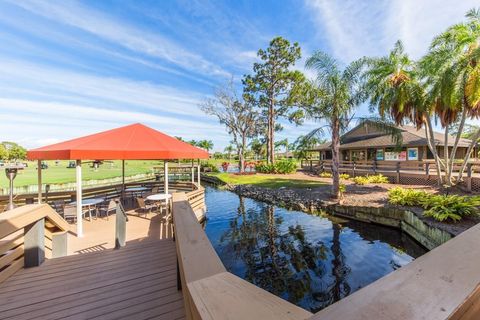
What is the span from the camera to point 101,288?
3020mm

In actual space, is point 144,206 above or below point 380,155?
below

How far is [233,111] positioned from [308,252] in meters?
23.8

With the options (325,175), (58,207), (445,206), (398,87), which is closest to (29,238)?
(58,207)

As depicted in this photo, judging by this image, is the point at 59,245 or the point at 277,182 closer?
the point at 59,245

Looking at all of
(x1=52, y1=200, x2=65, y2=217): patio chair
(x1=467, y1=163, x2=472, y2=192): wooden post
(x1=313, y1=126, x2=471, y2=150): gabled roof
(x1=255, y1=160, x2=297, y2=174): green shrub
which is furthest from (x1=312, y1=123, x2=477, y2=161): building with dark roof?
(x1=52, y1=200, x2=65, y2=217): patio chair

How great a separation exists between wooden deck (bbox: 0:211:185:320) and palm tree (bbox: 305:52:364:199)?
10.00m

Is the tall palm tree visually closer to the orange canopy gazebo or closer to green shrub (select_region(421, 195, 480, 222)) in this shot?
green shrub (select_region(421, 195, 480, 222))

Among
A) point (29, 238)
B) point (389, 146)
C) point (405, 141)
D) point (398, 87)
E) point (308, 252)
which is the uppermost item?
point (398, 87)

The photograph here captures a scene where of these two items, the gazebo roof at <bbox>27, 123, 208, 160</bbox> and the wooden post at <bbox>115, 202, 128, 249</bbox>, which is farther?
the gazebo roof at <bbox>27, 123, 208, 160</bbox>

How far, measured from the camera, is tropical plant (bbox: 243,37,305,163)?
981 inches

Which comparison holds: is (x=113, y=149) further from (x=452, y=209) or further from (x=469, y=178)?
(x=469, y=178)

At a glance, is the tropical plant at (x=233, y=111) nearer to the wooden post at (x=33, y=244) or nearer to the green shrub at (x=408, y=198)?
the green shrub at (x=408, y=198)

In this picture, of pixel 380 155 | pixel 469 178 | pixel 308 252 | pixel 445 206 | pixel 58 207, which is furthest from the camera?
pixel 380 155

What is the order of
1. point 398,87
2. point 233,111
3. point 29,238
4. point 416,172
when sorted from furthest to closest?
point 233,111
point 416,172
point 398,87
point 29,238
